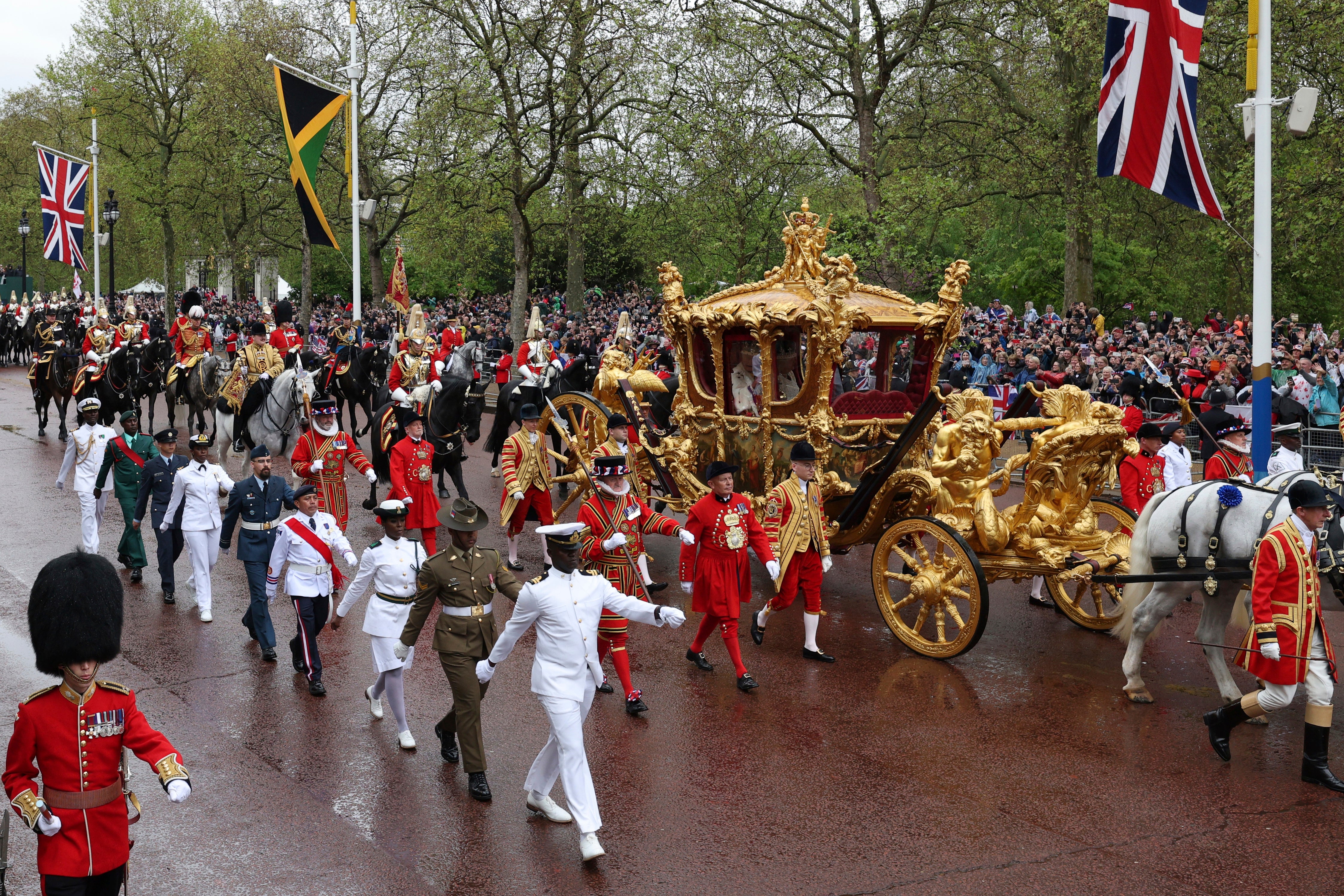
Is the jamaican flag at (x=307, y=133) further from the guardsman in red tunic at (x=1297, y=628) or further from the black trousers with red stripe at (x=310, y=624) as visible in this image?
the guardsman in red tunic at (x=1297, y=628)

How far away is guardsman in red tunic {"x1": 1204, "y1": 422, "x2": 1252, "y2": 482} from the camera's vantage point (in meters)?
9.80

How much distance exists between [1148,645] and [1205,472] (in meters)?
1.56

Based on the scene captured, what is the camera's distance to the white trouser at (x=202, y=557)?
1041cm

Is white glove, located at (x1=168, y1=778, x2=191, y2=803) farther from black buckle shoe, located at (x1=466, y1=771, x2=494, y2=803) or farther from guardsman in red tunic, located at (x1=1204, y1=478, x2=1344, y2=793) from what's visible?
guardsman in red tunic, located at (x1=1204, y1=478, x2=1344, y2=793)

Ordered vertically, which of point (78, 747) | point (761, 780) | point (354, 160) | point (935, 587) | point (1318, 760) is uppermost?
point (354, 160)

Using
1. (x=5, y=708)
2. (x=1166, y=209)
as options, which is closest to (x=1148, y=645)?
(x=5, y=708)

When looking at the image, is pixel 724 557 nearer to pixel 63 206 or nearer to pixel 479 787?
pixel 479 787

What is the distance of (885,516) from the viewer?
1017 centimetres

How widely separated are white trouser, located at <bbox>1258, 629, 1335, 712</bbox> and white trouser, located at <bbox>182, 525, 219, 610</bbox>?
8.22 meters

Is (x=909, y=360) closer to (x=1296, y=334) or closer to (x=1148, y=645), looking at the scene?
(x=1148, y=645)

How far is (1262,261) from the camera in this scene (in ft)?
33.3

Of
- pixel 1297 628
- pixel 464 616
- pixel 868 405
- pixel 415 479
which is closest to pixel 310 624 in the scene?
pixel 464 616

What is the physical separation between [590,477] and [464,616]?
3.77 meters

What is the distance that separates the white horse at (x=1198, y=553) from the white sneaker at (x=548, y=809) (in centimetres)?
420
